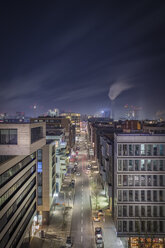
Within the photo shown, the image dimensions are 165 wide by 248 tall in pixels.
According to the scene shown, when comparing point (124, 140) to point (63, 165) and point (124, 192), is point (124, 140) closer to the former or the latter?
point (124, 192)

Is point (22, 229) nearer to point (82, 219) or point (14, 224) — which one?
point (14, 224)

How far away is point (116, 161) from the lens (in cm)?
4588

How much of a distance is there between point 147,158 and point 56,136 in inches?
1536

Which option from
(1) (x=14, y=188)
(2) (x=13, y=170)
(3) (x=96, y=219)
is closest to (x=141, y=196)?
(3) (x=96, y=219)

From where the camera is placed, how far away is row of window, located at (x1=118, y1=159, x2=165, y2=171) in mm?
45156

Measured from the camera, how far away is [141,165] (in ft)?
149

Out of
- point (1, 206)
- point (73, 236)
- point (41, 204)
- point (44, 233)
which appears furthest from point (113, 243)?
point (1, 206)

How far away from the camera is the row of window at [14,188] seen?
1171 inches

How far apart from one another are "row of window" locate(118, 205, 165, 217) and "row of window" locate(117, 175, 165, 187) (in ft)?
16.6

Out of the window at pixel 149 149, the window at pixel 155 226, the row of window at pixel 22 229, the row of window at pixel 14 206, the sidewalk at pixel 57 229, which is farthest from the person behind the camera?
the window at pixel 149 149

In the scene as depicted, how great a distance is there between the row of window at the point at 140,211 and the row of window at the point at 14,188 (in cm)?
2201

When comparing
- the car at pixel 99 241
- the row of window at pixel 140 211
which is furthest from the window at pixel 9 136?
the row of window at pixel 140 211

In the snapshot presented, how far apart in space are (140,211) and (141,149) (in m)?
14.1

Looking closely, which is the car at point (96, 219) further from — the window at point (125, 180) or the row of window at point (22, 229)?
the row of window at point (22, 229)
